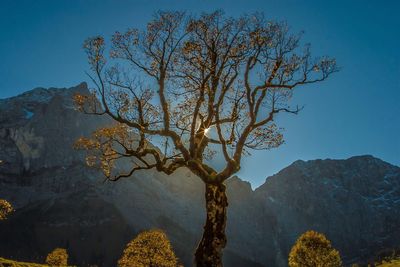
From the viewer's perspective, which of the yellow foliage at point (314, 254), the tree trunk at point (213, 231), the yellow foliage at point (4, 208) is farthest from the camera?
the yellow foliage at point (314, 254)

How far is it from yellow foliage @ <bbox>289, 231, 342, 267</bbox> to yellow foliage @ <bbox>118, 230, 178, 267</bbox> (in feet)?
74.5

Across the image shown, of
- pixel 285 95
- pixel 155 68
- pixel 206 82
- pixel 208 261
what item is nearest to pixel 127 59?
pixel 155 68

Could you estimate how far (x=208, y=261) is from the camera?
1633 centimetres

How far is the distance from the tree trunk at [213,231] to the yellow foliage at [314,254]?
181ft

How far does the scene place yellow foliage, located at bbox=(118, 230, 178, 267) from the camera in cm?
6825

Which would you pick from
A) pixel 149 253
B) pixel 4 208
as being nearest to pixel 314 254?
pixel 149 253

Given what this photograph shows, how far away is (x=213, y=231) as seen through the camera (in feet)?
56.0

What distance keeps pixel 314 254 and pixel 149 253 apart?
1168 inches

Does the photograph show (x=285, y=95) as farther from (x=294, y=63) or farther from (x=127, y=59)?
(x=127, y=59)

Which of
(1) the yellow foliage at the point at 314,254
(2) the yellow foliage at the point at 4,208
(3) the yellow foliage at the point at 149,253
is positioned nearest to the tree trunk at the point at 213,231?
(2) the yellow foliage at the point at 4,208

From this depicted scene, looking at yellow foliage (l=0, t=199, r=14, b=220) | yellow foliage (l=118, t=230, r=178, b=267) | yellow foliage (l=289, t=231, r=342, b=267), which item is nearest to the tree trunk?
yellow foliage (l=0, t=199, r=14, b=220)

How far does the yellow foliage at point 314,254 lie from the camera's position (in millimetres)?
66188

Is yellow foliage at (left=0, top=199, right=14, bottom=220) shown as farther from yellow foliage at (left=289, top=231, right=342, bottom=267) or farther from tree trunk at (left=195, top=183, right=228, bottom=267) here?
yellow foliage at (left=289, top=231, right=342, bottom=267)

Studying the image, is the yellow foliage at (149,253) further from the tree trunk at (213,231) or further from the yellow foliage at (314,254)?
the tree trunk at (213,231)
